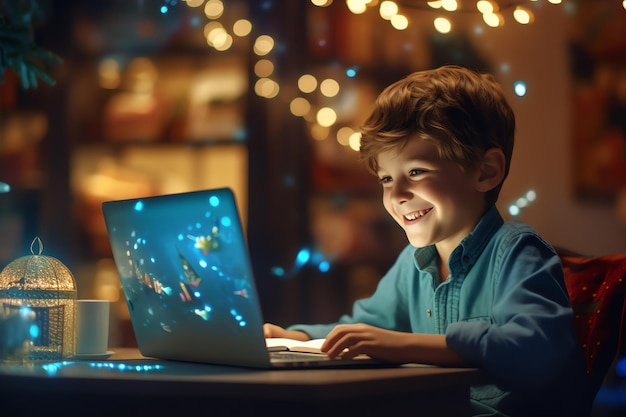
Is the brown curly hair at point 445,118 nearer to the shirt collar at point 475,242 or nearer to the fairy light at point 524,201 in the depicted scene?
the shirt collar at point 475,242

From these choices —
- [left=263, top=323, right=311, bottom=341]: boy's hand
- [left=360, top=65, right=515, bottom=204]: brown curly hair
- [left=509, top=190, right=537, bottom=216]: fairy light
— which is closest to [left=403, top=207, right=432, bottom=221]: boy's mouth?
[left=360, top=65, right=515, bottom=204]: brown curly hair

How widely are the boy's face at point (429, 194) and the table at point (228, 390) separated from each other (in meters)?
0.37

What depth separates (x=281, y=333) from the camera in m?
1.47

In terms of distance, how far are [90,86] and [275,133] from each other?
938 mm

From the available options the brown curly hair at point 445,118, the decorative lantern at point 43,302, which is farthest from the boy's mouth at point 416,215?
the decorative lantern at point 43,302

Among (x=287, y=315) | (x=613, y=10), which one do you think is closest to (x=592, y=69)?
(x=613, y=10)

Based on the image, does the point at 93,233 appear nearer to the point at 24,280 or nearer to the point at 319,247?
the point at 319,247

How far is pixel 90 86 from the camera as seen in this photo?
3.24m

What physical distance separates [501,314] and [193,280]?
47cm

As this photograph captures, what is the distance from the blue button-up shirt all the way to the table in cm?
7

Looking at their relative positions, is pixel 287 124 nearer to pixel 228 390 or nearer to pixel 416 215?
pixel 416 215

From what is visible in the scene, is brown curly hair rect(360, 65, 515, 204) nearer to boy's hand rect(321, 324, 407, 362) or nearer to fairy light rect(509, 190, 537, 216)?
boy's hand rect(321, 324, 407, 362)

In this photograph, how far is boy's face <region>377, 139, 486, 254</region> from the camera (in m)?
1.33

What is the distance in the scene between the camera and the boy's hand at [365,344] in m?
1.03
